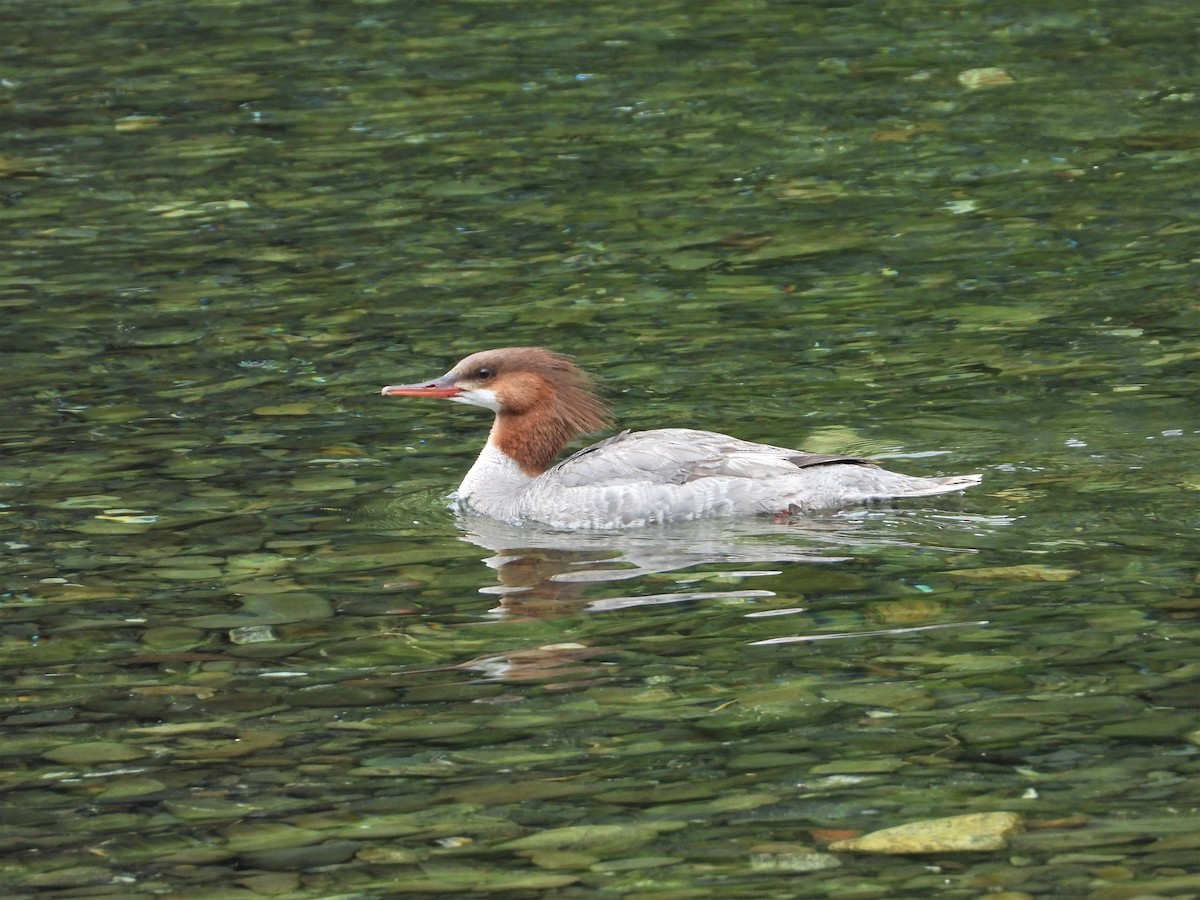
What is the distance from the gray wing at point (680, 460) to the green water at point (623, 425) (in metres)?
0.29

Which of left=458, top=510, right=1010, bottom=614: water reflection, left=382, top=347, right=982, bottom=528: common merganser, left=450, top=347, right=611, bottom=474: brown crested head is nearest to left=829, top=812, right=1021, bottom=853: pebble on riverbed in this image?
left=458, top=510, right=1010, bottom=614: water reflection

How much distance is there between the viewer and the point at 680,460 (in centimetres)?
892

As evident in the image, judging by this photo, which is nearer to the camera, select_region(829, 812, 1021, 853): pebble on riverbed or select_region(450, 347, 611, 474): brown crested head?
select_region(829, 812, 1021, 853): pebble on riverbed

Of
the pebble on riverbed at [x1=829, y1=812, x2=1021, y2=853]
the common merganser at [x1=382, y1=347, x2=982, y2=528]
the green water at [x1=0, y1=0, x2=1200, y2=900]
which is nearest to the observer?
the pebble on riverbed at [x1=829, y1=812, x2=1021, y2=853]

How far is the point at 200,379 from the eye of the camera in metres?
11.1

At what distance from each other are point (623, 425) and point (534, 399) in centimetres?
61

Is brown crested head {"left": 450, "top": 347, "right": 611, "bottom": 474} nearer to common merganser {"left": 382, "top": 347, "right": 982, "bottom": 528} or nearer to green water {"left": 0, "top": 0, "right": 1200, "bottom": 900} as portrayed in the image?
common merganser {"left": 382, "top": 347, "right": 982, "bottom": 528}

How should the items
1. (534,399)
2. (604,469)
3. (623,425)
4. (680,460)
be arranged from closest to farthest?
(680,460)
(604,469)
(534,399)
(623,425)

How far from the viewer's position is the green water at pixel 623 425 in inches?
230

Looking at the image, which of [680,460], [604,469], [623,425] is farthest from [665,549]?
[623,425]

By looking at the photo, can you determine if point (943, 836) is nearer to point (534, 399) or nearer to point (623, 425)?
point (534, 399)

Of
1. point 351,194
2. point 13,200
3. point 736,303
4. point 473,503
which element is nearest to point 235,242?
point 351,194

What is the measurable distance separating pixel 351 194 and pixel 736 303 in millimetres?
3541

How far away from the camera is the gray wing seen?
347 inches
